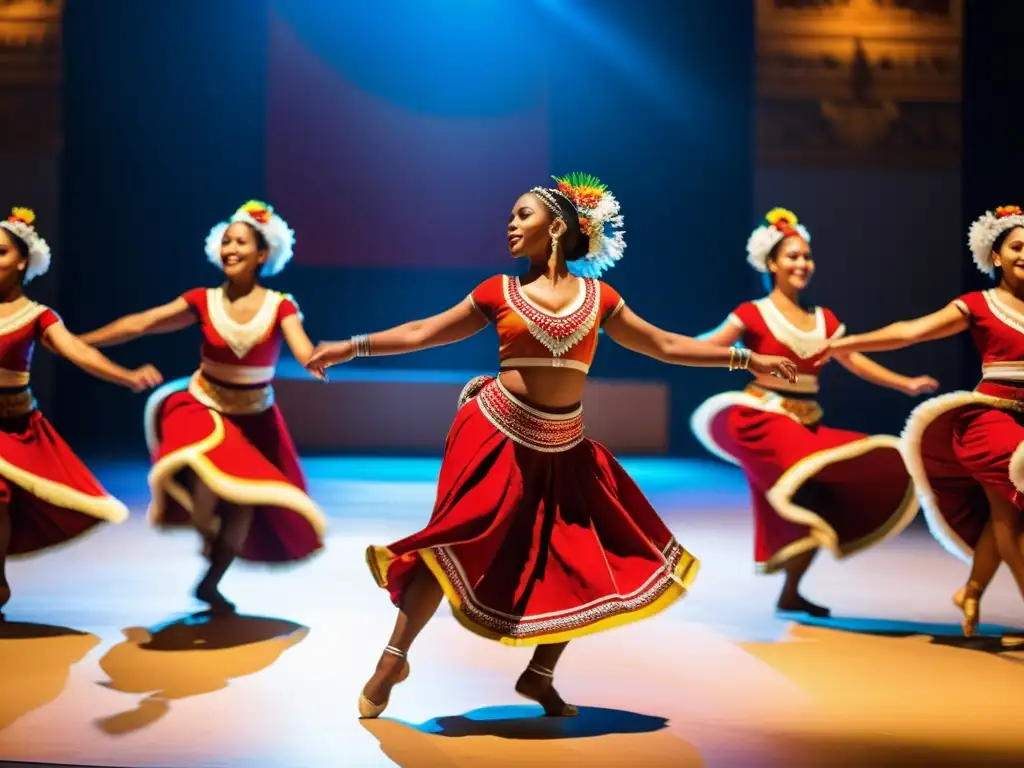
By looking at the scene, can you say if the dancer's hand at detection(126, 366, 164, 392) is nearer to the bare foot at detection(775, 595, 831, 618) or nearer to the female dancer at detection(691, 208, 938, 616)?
the female dancer at detection(691, 208, 938, 616)

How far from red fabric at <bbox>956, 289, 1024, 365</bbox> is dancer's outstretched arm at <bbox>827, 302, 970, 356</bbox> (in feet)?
0.13

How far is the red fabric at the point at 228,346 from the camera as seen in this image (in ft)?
13.8

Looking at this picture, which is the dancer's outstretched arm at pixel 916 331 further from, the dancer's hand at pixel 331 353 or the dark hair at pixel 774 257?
the dancer's hand at pixel 331 353

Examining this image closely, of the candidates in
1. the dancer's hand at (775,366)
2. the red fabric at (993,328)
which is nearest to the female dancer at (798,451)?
the red fabric at (993,328)

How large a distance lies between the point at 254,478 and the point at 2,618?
99 cm

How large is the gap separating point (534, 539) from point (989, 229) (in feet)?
6.83

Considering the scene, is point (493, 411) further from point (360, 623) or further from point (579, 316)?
point (360, 623)

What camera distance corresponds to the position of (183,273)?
985cm

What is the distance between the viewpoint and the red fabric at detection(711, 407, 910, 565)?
421 centimetres

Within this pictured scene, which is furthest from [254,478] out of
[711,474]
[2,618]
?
[711,474]

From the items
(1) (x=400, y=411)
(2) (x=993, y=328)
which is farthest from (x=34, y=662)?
(1) (x=400, y=411)

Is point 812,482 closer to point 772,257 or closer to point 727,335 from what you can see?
point 727,335

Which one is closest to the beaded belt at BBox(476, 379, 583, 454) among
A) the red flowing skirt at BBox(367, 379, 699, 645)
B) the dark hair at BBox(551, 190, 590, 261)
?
the red flowing skirt at BBox(367, 379, 699, 645)

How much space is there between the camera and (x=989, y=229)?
4168 mm
